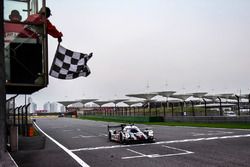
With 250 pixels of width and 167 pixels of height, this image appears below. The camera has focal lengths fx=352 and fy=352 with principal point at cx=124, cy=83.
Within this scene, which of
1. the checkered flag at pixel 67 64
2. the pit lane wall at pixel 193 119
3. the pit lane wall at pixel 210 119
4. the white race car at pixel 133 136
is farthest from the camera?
the pit lane wall at pixel 193 119

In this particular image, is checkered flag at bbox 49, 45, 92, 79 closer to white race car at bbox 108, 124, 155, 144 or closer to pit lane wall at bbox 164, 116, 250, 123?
white race car at bbox 108, 124, 155, 144

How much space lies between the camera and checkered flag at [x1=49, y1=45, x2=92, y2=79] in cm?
642

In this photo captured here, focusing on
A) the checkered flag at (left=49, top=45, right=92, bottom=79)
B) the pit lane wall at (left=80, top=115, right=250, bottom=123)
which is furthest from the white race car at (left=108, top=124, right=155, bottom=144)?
the pit lane wall at (left=80, top=115, right=250, bottom=123)

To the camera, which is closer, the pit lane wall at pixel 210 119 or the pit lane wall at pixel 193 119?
the pit lane wall at pixel 210 119

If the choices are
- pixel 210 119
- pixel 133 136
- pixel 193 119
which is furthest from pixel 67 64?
pixel 193 119

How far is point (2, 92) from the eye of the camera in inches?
197

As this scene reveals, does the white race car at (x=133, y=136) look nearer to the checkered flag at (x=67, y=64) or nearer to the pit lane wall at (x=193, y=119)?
the checkered flag at (x=67, y=64)

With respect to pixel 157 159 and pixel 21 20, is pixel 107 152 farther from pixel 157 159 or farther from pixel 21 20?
pixel 21 20

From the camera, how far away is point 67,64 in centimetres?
651

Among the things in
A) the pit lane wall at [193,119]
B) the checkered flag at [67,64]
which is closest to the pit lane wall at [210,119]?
the pit lane wall at [193,119]

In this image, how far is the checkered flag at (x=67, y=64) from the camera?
6422 millimetres

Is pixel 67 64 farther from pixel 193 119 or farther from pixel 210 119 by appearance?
pixel 193 119

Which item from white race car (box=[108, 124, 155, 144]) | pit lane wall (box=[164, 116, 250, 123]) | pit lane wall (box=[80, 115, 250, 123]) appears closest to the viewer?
A: white race car (box=[108, 124, 155, 144])

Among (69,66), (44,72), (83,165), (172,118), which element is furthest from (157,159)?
(172,118)
